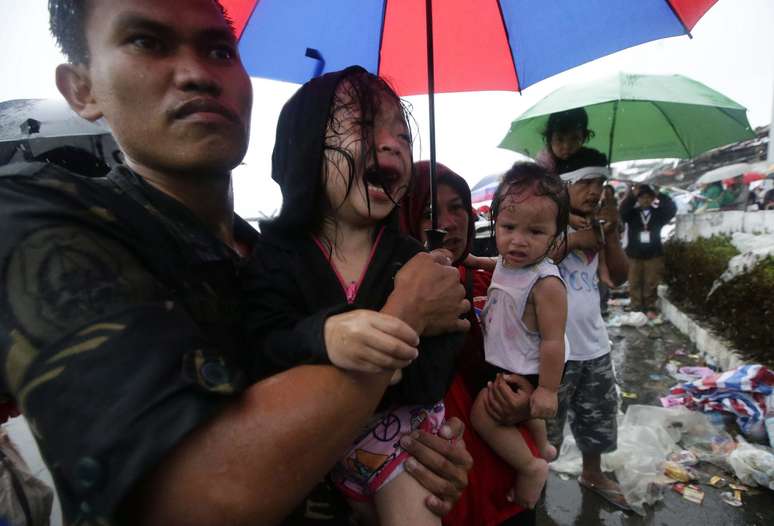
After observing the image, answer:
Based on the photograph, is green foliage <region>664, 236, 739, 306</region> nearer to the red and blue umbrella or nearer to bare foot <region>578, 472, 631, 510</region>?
bare foot <region>578, 472, 631, 510</region>

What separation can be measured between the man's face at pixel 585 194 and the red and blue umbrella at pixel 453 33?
2.35 ft

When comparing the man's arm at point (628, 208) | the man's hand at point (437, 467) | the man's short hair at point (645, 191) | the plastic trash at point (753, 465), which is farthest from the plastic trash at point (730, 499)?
the man's short hair at point (645, 191)

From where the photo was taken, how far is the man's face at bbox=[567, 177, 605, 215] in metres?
2.67

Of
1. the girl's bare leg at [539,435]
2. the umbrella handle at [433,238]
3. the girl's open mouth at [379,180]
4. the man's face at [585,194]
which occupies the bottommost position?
the girl's bare leg at [539,435]

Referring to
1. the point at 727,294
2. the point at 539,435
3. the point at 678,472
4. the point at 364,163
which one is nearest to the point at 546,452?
the point at 539,435

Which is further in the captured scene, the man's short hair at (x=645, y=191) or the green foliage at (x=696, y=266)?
the man's short hair at (x=645, y=191)

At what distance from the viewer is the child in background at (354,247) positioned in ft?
4.12

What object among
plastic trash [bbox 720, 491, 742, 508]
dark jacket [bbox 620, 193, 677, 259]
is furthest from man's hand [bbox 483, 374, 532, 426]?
dark jacket [bbox 620, 193, 677, 259]

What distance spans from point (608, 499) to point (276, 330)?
10.6 feet

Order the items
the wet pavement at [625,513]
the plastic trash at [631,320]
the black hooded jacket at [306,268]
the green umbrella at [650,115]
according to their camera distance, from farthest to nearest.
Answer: the plastic trash at [631,320], the green umbrella at [650,115], the wet pavement at [625,513], the black hooded jacket at [306,268]

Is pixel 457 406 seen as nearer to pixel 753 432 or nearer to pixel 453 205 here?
pixel 453 205

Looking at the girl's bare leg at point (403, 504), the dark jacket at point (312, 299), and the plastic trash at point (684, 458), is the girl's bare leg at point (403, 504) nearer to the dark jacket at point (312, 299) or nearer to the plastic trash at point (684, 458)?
the dark jacket at point (312, 299)

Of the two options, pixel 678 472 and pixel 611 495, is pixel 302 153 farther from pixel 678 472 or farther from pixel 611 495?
pixel 678 472

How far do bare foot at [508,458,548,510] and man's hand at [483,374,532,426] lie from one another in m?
0.18
